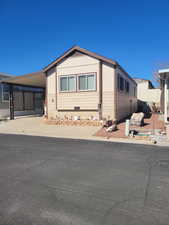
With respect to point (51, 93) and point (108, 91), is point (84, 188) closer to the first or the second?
point (108, 91)

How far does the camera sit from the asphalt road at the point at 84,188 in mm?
2412

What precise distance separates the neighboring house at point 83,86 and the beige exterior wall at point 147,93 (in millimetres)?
14323

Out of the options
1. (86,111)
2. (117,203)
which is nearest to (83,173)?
(117,203)

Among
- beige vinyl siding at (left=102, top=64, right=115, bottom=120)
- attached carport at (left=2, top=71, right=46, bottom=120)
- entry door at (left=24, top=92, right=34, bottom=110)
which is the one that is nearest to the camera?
beige vinyl siding at (left=102, top=64, right=115, bottom=120)

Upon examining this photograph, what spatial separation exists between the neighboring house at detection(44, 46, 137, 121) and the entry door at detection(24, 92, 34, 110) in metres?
7.11

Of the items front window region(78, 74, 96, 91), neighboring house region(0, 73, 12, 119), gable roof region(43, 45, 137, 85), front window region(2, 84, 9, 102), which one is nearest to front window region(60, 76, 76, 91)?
front window region(78, 74, 96, 91)

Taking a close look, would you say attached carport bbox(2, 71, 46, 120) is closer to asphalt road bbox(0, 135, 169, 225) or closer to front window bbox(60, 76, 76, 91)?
front window bbox(60, 76, 76, 91)

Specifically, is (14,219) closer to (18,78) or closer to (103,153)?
(103,153)

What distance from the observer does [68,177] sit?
3.80m

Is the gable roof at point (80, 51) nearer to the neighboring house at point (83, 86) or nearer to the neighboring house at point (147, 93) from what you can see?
the neighboring house at point (83, 86)

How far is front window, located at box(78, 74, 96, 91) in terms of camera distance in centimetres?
1225

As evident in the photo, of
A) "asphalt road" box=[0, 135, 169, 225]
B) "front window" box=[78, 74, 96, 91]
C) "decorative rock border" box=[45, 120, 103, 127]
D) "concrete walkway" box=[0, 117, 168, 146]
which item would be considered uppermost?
"front window" box=[78, 74, 96, 91]

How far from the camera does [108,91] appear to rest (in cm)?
1189

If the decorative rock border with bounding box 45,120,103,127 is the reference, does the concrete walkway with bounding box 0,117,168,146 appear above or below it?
below
